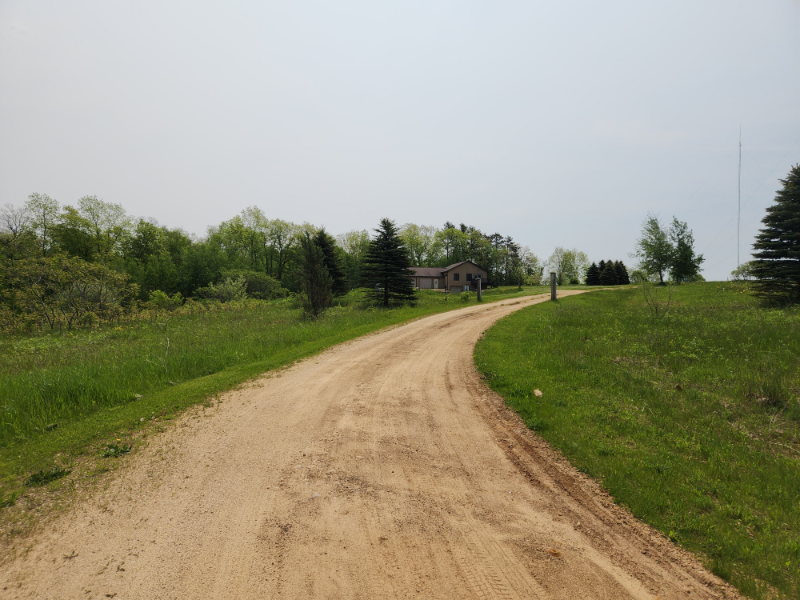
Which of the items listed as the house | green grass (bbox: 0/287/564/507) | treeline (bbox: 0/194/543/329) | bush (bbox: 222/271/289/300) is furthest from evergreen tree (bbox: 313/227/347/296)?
the house

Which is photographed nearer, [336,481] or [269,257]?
[336,481]

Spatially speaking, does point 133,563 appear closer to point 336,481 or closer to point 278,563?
point 278,563

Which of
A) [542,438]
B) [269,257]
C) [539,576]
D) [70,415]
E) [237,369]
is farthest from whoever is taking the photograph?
[269,257]

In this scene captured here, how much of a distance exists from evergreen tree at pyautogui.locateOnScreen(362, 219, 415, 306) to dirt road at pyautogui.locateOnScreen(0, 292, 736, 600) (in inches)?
799

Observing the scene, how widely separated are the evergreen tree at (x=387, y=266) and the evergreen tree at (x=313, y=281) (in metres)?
4.62

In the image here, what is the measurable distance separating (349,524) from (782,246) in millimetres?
28073

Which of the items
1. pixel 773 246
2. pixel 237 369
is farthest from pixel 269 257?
pixel 773 246

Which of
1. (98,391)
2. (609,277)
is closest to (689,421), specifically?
(98,391)

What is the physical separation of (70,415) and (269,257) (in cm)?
6711

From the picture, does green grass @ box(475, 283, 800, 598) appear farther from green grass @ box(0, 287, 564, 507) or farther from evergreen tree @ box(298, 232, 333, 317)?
evergreen tree @ box(298, 232, 333, 317)

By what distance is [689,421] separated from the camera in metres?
6.35

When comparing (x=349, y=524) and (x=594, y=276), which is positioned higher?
(x=594, y=276)

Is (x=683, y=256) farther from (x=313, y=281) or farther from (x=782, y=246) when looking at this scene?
(x=313, y=281)

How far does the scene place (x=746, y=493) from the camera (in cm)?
431
